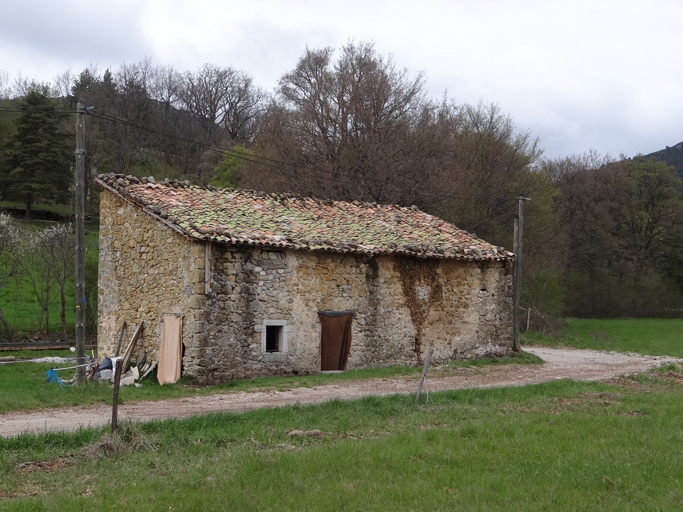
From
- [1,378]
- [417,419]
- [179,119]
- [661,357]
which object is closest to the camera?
[417,419]

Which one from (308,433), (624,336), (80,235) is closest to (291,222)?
(80,235)

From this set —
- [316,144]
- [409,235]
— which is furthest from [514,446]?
[316,144]

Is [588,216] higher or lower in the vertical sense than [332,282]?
higher

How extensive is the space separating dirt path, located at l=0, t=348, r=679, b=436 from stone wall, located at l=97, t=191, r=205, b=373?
8.75 ft

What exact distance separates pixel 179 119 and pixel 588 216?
93.7 feet

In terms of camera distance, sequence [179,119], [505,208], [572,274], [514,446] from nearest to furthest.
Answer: [514,446] < [505,208] < [572,274] < [179,119]

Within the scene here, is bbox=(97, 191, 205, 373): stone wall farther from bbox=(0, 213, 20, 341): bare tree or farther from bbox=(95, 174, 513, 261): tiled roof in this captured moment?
bbox=(0, 213, 20, 341): bare tree

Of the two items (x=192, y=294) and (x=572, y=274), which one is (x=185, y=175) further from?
(x=192, y=294)

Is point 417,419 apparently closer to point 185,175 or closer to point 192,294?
point 192,294

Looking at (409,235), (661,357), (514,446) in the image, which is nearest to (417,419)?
(514,446)

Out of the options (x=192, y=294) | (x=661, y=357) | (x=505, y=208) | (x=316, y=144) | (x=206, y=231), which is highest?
(x=316, y=144)

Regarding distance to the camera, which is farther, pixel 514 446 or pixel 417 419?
pixel 417 419

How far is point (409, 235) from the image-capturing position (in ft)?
61.7

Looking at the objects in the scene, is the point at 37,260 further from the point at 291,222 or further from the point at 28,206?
the point at 291,222
